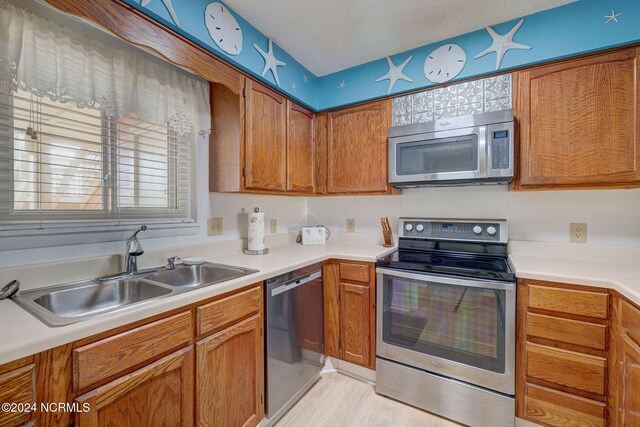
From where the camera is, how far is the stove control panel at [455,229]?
1.93 metres

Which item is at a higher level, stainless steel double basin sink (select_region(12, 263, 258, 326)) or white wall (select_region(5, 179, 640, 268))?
white wall (select_region(5, 179, 640, 268))

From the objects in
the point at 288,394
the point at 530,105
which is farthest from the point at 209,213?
the point at 530,105

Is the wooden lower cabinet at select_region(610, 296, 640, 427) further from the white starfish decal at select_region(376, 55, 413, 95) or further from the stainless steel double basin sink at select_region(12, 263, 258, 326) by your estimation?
the white starfish decal at select_region(376, 55, 413, 95)

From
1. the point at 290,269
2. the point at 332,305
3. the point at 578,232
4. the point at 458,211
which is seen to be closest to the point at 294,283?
the point at 290,269

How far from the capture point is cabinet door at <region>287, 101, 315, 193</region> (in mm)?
2156

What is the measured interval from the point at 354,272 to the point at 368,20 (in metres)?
1.60

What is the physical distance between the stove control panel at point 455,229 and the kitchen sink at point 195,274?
1.34m

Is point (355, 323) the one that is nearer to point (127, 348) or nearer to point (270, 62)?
point (127, 348)

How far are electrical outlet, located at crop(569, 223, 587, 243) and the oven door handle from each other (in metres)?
0.74

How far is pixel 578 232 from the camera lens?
1793 mm

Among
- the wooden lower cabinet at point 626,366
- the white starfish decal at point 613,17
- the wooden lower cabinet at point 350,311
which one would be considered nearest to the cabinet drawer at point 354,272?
the wooden lower cabinet at point 350,311

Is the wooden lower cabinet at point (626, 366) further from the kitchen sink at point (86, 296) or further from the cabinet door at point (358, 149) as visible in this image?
the kitchen sink at point (86, 296)

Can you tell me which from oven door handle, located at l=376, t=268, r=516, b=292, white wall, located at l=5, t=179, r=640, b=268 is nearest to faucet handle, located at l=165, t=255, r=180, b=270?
white wall, located at l=5, t=179, r=640, b=268

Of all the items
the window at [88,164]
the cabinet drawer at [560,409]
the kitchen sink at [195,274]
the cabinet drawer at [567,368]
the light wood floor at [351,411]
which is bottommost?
the light wood floor at [351,411]
